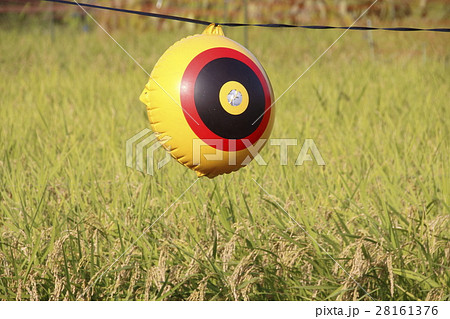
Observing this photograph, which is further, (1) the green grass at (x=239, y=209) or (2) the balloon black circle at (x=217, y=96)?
(1) the green grass at (x=239, y=209)

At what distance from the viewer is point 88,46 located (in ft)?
32.7

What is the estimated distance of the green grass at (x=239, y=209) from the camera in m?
2.58

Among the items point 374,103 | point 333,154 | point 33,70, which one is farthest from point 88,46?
point 333,154

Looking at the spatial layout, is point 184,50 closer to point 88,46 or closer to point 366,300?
point 366,300

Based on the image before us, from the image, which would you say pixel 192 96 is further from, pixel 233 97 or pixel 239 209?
pixel 239 209

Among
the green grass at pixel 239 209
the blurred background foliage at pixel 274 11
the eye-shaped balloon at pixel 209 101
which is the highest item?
the blurred background foliage at pixel 274 11

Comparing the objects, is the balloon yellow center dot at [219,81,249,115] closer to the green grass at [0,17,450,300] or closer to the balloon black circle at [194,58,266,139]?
the balloon black circle at [194,58,266,139]

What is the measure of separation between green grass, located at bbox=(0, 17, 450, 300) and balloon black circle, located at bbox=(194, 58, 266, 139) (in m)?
0.51

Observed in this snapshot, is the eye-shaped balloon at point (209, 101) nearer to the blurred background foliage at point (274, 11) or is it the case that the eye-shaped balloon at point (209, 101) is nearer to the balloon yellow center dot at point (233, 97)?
the balloon yellow center dot at point (233, 97)

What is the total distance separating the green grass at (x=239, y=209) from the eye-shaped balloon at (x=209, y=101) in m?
0.42

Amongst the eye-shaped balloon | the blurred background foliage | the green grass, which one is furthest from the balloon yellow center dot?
the blurred background foliage

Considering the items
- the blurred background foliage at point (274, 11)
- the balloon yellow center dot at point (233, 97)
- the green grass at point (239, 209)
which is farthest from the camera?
the blurred background foliage at point (274, 11)

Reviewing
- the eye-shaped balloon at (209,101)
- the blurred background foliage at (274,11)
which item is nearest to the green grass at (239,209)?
the eye-shaped balloon at (209,101)

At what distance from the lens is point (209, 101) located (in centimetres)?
235
